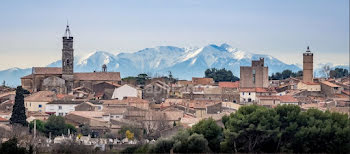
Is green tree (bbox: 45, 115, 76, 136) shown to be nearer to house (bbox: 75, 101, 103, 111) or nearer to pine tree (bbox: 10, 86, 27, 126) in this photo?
pine tree (bbox: 10, 86, 27, 126)

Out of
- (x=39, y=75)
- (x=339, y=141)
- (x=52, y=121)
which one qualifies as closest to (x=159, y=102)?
(x=39, y=75)

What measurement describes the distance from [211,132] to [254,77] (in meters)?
34.2

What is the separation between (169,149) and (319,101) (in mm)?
28519

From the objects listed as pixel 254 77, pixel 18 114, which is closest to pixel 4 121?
pixel 18 114

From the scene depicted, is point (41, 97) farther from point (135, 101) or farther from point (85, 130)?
point (85, 130)

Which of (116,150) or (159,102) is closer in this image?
(116,150)

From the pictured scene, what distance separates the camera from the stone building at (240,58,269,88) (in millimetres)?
68500

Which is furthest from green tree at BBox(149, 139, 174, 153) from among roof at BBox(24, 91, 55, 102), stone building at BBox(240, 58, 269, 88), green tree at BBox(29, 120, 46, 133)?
A: stone building at BBox(240, 58, 269, 88)

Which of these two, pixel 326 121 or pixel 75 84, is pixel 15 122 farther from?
pixel 75 84

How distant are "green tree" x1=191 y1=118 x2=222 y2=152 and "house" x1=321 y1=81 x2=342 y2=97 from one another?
30.5 metres

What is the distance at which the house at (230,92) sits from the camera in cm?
6175

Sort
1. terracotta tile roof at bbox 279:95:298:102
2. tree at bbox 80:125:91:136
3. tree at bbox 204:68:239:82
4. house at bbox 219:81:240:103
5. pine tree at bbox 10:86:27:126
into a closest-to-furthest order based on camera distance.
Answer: pine tree at bbox 10:86:27:126, tree at bbox 80:125:91:136, terracotta tile roof at bbox 279:95:298:102, house at bbox 219:81:240:103, tree at bbox 204:68:239:82

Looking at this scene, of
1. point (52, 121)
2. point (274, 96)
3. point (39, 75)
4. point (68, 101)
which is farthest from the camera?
point (39, 75)

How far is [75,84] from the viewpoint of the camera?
2729 inches
